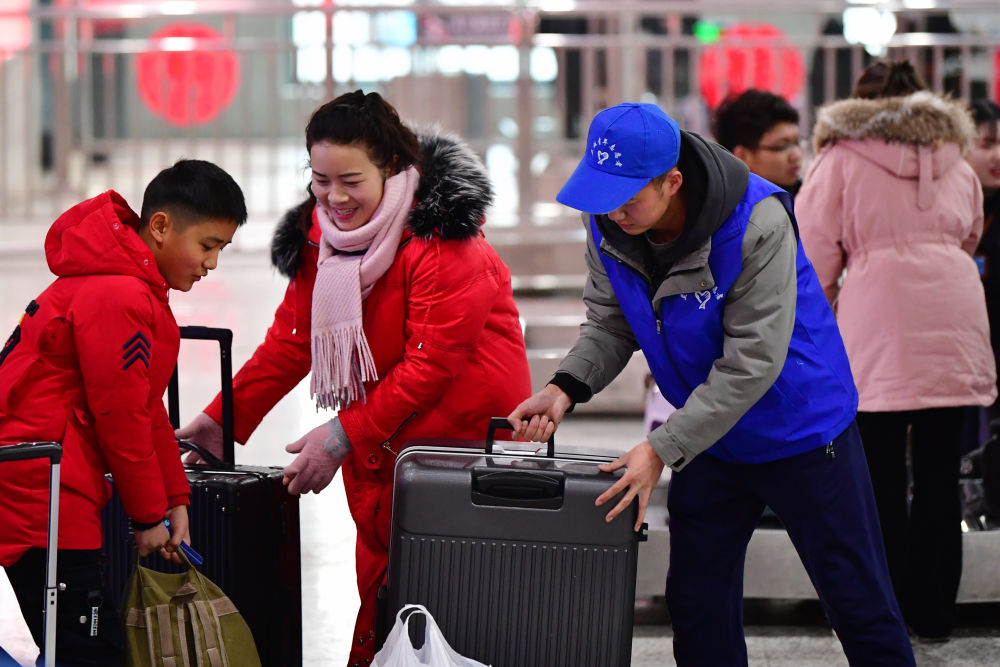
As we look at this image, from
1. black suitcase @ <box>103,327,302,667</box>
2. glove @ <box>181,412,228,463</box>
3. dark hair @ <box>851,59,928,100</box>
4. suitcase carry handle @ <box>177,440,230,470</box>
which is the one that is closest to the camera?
black suitcase @ <box>103,327,302,667</box>

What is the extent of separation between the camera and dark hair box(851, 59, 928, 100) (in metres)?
3.39

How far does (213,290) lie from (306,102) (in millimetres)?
1544

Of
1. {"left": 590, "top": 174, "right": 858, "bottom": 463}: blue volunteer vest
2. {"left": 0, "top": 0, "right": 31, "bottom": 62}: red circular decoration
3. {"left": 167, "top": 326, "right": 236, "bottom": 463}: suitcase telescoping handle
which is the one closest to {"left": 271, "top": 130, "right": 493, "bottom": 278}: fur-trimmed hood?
{"left": 167, "top": 326, "right": 236, "bottom": 463}: suitcase telescoping handle

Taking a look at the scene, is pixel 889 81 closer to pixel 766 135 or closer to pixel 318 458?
pixel 766 135

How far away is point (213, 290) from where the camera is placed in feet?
26.7

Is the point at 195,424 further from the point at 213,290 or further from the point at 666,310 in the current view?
the point at 213,290

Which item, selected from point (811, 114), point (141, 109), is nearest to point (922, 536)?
point (811, 114)

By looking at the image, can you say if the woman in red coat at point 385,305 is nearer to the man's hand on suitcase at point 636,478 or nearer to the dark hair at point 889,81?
the man's hand on suitcase at point 636,478

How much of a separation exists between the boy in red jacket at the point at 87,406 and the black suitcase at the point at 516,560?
0.46 metres

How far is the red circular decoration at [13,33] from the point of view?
356 inches

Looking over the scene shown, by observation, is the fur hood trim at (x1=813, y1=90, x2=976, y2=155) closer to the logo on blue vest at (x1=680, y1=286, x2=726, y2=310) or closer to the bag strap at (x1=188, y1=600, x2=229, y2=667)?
the logo on blue vest at (x1=680, y1=286, x2=726, y2=310)

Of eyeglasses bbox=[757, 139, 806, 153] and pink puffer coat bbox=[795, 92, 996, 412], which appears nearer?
pink puffer coat bbox=[795, 92, 996, 412]

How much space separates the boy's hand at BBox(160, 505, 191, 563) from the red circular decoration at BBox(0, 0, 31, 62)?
23.1ft

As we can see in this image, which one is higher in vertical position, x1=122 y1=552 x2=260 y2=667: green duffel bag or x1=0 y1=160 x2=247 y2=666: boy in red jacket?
x1=0 y1=160 x2=247 y2=666: boy in red jacket
